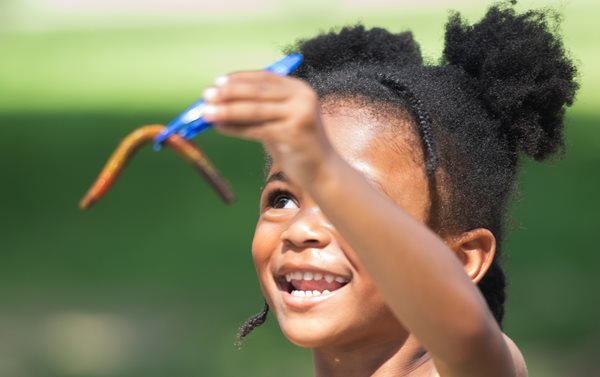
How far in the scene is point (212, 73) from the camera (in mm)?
6691

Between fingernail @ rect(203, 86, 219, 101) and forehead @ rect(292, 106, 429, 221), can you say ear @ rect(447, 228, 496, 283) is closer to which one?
forehead @ rect(292, 106, 429, 221)

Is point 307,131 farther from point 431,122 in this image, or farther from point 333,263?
point 431,122

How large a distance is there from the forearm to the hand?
0.03m

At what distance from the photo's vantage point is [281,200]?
2018 millimetres

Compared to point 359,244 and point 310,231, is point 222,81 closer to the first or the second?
point 359,244

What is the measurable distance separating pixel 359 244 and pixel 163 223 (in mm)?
3653

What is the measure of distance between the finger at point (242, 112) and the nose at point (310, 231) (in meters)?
0.57

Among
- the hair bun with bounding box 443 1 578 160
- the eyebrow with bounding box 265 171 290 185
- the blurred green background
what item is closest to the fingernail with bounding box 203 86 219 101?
the eyebrow with bounding box 265 171 290 185

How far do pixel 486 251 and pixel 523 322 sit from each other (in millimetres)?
2067

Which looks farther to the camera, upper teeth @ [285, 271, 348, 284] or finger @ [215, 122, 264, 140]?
upper teeth @ [285, 271, 348, 284]

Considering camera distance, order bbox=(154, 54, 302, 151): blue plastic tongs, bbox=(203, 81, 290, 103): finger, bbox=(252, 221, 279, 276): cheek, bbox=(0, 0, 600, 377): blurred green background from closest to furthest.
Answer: bbox=(203, 81, 290, 103): finger
bbox=(154, 54, 302, 151): blue plastic tongs
bbox=(252, 221, 279, 276): cheek
bbox=(0, 0, 600, 377): blurred green background

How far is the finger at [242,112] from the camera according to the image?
4.24 ft

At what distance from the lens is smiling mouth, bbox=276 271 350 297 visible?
6.16ft

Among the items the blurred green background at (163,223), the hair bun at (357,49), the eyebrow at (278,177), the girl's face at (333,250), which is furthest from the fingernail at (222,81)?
the blurred green background at (163,223)
